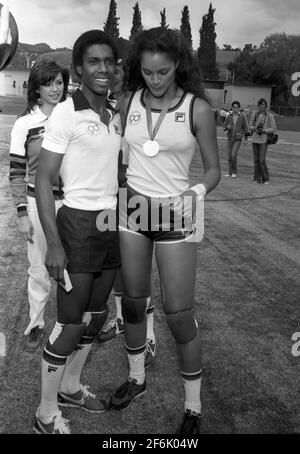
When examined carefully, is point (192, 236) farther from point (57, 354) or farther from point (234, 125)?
point (234, 125)

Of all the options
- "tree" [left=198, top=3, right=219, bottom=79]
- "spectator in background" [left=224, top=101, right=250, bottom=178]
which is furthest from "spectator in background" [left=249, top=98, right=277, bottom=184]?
"tree" [left=198, top=3, right=219, bottom=79]

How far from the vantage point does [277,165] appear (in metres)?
15.7

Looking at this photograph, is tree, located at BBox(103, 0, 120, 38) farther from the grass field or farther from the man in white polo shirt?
the man in white polo shirt

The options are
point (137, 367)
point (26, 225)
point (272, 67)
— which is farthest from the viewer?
point (272, 67)

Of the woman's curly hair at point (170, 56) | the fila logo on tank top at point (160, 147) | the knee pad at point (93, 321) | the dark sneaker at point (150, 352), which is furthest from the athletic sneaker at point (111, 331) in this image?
the woman's curly hair at point (170, 56)

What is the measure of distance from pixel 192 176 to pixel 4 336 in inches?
343

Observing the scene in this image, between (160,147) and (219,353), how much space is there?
1.77m

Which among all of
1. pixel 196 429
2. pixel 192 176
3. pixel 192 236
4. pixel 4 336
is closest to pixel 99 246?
pixel 192 236

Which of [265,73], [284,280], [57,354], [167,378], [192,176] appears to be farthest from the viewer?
[265,73]

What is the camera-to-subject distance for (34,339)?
380 cm

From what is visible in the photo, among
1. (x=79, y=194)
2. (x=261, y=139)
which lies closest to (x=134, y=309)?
(x=79, y=194)

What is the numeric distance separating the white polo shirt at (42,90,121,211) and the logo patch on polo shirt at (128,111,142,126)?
12cm

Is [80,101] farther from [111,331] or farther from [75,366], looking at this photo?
[111,331]

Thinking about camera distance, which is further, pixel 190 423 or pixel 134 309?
pixel 134 309
